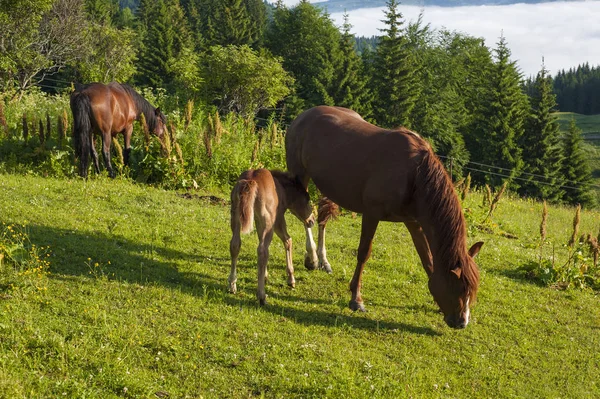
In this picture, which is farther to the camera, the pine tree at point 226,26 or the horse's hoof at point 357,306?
the pine tree at point 226,26

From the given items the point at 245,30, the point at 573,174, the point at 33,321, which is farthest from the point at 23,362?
the point at 245,30

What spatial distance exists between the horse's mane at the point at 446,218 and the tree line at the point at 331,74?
111 ft

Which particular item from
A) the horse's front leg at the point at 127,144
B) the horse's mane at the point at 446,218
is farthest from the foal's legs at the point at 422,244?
the horse's front leg at the point at 127,144

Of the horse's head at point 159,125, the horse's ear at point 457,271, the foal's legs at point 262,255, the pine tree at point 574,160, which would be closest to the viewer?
the horse's ear at point 457,271

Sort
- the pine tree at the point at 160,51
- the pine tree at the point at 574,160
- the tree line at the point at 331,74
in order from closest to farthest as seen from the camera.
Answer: the tree line at the point at 331,74 < the pine tree at the point at 574,160 < the pine tree at the point at 160,51

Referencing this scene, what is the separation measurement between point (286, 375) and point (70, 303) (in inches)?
99.9

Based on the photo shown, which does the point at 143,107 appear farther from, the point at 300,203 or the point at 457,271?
the point at 457,271

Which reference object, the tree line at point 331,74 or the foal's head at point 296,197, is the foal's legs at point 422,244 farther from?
the tree line at point 331,74

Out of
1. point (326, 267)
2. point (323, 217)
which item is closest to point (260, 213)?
point (326, 267)

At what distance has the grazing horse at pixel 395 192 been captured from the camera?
5.94m

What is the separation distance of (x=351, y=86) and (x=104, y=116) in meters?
51.7

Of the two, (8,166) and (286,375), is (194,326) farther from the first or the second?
(8,166)

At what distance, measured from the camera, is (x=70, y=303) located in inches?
220

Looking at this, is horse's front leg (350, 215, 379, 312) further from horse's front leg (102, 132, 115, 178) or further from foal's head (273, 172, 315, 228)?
horse's front leg (102, 132, 115, 178)
